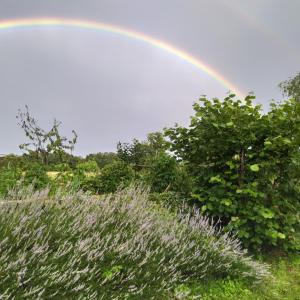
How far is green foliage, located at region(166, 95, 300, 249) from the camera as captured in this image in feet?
17.4

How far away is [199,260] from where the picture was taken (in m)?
4.01

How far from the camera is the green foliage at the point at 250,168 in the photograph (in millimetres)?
5297

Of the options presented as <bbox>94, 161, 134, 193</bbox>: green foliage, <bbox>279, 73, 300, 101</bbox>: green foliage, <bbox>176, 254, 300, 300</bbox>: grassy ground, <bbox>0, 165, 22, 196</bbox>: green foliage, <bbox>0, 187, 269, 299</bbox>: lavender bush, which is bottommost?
<bbox>176, 254, 300, 300</bbox>: grassy ground

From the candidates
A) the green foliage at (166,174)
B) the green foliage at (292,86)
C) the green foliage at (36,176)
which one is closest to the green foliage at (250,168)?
the green foliage at (166,174)

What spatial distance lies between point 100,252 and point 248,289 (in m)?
2.14

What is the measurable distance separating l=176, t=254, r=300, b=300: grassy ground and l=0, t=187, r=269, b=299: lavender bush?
133mm

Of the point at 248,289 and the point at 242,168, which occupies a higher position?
the point at 242,168

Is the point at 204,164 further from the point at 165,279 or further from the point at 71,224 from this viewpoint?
the point at 71,224

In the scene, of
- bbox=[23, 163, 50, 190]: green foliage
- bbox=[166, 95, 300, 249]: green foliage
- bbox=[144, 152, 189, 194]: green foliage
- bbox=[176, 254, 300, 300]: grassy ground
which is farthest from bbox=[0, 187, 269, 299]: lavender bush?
bbox=[23, 163, 50, 190]: green foliage

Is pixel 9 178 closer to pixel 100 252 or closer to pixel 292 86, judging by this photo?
pixel 100 252

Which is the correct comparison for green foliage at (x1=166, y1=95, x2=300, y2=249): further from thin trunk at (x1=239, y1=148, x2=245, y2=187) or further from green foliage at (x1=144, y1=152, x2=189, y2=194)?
green foliage at (x1=144, y1=152, x2=189, y2=194)

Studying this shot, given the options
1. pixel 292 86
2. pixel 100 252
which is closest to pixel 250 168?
pixel 100 252

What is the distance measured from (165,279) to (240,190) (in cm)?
208

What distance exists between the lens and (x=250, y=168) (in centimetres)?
522
